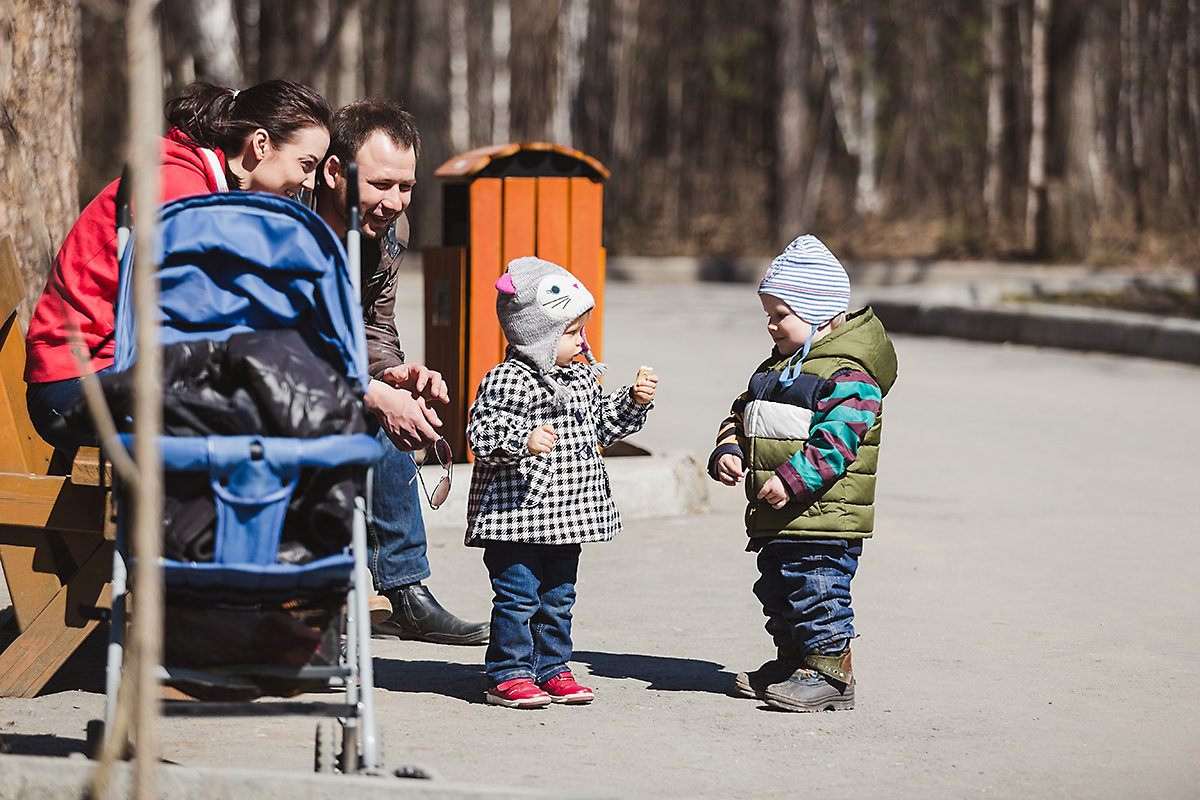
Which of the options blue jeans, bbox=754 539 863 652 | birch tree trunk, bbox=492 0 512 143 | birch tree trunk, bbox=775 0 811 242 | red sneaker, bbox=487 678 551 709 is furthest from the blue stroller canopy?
birch tree trunk, bbox=492 0 512 143

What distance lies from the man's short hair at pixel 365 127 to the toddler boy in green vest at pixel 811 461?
1.26 metres

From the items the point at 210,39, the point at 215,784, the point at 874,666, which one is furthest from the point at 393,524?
the point at 210,39

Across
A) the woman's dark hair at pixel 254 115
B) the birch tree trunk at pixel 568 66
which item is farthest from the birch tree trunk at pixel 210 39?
the birch tree trunk at pixel 568 66

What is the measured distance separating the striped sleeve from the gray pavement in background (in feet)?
2.20

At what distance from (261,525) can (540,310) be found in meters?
1.26

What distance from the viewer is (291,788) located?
301 cm

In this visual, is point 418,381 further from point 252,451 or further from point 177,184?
point 252,451

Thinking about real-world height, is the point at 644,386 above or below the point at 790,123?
below

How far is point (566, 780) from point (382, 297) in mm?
2019

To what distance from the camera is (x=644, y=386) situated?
13.6 ft

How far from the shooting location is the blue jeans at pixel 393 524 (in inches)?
197

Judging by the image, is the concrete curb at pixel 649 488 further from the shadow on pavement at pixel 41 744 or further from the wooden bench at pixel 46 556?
the shadow on pavement at pixel 41 744

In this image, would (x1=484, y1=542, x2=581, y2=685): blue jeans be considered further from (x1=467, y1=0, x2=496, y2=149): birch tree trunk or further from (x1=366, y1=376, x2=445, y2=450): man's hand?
(x1=467, y1=0, x2=496, y2=149): birch tree trunk

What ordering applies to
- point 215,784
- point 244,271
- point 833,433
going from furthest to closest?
point 833,433, point 244,271, point 215,784
